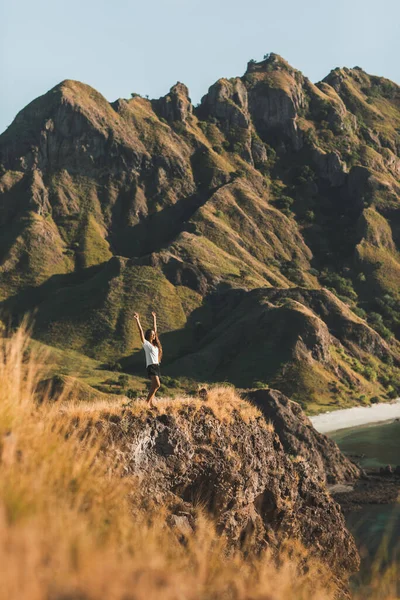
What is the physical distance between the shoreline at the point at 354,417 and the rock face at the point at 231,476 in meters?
59.8

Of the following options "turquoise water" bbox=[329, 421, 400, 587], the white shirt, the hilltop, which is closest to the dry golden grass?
the white shirt

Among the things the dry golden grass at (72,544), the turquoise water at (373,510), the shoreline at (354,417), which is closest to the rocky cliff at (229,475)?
the turquoise water at (373,510)

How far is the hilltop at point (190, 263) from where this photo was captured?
111m

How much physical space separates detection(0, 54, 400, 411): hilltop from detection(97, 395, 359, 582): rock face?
208 ft

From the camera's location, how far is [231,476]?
20.2 m

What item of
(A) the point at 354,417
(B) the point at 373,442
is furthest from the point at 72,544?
(A) the point at 354,417

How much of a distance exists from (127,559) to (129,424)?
41.3 feet

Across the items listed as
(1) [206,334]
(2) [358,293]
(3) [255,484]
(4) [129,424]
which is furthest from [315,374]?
(4) [129,424]

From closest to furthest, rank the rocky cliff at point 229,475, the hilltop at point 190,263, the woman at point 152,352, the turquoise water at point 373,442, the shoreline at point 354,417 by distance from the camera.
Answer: the rocky cliff at point 229,475, the woman at point 152,352, the turquoise water at point 373,442, the shoreline at point 354,417, the hilltop at point 190,263

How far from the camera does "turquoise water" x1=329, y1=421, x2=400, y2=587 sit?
31986 millimetres

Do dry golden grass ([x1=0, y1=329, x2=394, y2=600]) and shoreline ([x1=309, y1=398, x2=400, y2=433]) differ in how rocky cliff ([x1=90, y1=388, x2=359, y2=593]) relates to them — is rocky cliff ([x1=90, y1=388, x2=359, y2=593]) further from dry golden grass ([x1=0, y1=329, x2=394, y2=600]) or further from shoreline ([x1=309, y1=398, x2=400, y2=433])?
shoreline ([x1=309, y1=398, x2=400, y2=433])

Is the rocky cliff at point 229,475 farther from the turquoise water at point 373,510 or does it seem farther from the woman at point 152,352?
the turquoise water at point 373,510

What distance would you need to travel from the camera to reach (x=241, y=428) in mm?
22578

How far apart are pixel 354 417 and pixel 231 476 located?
78.1 meters
